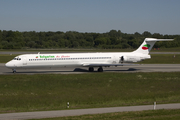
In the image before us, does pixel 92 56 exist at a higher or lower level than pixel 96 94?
higher

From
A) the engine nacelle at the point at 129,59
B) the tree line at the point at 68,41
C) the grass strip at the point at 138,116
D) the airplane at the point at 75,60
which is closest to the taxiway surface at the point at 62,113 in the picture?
the grass strip at the point at 138,116

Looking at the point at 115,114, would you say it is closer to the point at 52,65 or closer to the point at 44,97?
the point at 44,97

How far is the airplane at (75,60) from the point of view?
35.2 metres

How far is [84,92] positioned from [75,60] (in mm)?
13643

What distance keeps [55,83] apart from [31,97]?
6.20 meters

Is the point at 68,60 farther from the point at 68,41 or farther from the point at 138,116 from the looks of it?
the point at 68,41

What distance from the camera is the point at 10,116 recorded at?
1402 cm

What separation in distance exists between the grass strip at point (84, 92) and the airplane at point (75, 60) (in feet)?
14.2

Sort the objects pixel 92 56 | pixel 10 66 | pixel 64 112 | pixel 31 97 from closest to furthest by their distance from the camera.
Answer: pixel 64 112 < pixel 31 97 < pixel 10 66 < pixel 92 56

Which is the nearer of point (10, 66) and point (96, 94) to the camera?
point (96, 94)

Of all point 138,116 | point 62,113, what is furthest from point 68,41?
point 138,116

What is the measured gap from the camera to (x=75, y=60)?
3656 cm

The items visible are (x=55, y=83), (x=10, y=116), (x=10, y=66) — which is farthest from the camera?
(x=10, y=66)

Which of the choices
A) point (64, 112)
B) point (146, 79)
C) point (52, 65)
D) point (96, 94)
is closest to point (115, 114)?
point (64, 112)
